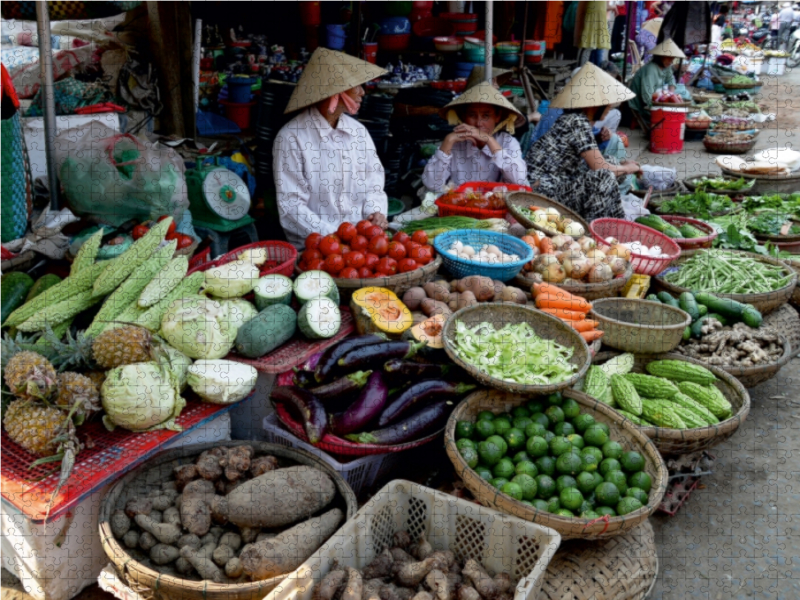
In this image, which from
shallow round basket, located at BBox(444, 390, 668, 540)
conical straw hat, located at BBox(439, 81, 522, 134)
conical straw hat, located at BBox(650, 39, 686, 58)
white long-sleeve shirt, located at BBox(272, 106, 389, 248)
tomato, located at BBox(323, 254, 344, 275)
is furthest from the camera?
conical straw hat, located at BBox(650, 39, 686, 58)

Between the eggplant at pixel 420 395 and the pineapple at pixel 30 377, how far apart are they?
1.19 metres

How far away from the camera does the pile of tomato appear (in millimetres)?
3197

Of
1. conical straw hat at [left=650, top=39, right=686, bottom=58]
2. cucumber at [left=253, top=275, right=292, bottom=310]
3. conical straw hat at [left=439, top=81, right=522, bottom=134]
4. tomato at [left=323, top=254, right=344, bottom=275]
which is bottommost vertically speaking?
cucumber at [left=253, top=275, right=292, bottom=310]

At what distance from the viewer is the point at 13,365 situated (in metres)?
2.23

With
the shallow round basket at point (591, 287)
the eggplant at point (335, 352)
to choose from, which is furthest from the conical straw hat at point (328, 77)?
the eggplant at point (335, 352)

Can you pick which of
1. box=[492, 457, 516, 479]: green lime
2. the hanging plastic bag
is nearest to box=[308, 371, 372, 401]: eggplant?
box=[492, 457, 516, 479]: green lime

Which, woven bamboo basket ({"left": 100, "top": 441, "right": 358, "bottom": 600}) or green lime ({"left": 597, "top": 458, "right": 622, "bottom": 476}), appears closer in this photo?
woven bamboo basket ({"left": 100, "top": 441, "right": 358, "bottom": 600})

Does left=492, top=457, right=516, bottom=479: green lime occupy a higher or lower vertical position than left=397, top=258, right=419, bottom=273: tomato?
lower

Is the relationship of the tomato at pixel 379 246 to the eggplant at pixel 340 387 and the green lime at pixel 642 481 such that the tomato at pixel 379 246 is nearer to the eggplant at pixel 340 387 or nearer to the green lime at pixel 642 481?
the eggplant at pixel 340 387

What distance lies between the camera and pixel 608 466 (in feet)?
8.00

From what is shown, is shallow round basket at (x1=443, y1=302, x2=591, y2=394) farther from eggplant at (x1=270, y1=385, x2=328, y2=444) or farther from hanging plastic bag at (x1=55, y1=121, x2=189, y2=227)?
hanging plastic bag at (x1=55, y1=121, x2=189, y2=227)

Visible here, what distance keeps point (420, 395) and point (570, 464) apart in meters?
0.65

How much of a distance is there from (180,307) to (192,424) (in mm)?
517

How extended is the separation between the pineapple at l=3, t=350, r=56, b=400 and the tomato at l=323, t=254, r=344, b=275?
1.33m
